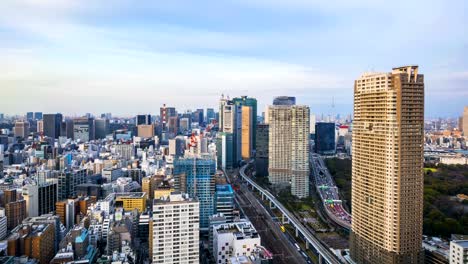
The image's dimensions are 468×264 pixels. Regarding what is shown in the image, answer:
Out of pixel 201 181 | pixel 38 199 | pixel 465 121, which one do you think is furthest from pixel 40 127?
pixel 465 121

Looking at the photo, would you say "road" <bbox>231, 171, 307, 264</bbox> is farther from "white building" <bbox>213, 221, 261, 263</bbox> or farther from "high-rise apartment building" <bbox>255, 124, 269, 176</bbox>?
"high-rise apartment building" <bbox>255, 124, 269, 176</bbox>

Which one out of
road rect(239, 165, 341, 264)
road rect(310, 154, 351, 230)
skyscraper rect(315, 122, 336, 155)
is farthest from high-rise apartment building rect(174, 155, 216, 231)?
skyscraper rect(315, 122, 336, 155)

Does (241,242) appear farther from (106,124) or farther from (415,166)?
(106,124)

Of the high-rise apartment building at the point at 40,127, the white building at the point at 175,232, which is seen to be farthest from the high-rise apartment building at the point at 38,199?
the high-rise apartment building at the point at 40,127

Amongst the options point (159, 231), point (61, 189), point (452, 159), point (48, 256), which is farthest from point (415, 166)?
point (452, 159)

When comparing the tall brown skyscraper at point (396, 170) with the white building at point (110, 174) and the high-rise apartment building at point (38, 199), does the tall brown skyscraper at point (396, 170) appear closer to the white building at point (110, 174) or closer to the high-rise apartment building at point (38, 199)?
the high-rise apartment building at point (38, 199)

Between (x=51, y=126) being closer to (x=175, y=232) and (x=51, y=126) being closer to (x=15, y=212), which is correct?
(x=15, y=212)
